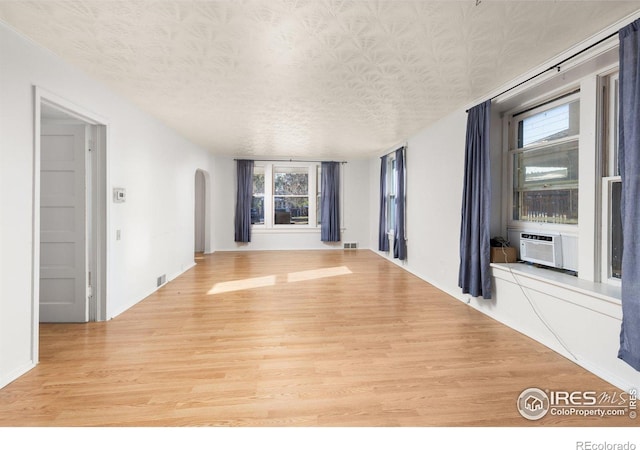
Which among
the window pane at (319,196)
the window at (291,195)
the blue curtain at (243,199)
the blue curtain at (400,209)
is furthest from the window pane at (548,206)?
the blue curtain at (243,199)

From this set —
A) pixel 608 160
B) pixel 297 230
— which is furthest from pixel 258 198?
pixel 608 160

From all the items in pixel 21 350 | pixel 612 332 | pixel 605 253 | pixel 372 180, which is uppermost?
pixel 372 180

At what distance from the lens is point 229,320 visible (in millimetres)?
3260

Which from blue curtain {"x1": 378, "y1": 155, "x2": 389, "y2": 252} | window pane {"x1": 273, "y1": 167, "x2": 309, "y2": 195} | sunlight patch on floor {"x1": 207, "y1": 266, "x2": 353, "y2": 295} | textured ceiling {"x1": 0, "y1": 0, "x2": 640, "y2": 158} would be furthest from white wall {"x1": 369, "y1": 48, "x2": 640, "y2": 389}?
Answer: window pane {"x1": 273, "y1": 167, "x2": 309, "y2": 195}

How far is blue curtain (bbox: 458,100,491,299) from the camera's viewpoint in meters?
3.27

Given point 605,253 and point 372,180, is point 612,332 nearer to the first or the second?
point 605,253

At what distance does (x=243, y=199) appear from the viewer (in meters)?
8.08

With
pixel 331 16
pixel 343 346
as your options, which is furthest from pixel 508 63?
pixel 343 346

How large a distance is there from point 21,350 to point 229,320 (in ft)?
5.28

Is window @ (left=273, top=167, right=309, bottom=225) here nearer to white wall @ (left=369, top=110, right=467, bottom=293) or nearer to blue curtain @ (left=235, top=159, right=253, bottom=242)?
blue curtain @ (left=235, top=159, right=253, bottom=242)

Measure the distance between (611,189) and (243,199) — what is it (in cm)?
720

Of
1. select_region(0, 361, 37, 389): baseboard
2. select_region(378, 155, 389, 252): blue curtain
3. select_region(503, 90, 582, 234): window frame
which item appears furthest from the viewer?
select_region(378, 155, 389, 252): blue curtain

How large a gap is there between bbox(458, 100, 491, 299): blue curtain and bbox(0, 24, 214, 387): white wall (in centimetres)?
403

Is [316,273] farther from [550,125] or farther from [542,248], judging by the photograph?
[550,125]
